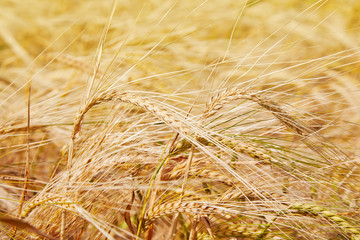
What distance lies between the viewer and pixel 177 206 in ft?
2.10

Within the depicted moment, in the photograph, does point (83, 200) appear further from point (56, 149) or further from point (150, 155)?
point (56, 149)

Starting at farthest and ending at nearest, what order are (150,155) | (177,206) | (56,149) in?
(56,149) → (150,155) → (177,206)

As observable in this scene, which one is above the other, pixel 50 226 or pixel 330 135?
pixel 330 135

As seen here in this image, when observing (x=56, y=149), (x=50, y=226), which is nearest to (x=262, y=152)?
(x=50, y=226)

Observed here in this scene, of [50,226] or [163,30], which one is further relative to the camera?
[163,30]

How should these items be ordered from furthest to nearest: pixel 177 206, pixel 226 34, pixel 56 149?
pixel 226 34
pixel 56 149
pixel 177 206

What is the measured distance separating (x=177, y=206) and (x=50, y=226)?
26cm

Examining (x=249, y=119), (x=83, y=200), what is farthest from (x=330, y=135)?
(x=83, y=200)

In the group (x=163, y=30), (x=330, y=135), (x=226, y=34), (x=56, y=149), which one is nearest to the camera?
(x=330, y=135)

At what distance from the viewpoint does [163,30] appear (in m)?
1.83

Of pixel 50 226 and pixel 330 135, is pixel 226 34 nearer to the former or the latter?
pixel 330 135

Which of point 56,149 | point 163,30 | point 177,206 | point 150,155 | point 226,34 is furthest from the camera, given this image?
point 226,34

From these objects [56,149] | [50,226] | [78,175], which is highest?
[78,175]

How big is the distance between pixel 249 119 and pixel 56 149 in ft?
2.48
